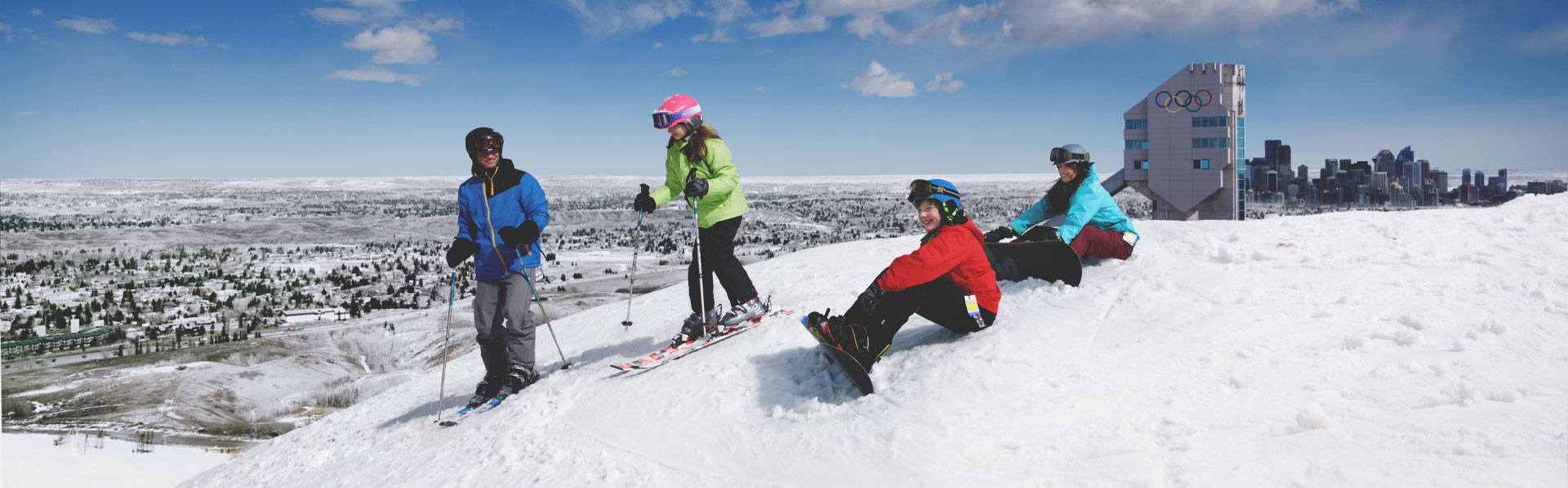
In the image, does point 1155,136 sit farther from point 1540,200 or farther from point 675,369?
point 675,369

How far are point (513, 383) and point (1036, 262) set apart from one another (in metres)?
4.39

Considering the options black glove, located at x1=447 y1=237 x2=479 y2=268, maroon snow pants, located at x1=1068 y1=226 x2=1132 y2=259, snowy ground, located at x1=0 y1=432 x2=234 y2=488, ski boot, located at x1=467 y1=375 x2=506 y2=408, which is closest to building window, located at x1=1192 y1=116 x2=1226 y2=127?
maroon snow pants, located at x1=1068 y1=226 x2=1132 y2=259

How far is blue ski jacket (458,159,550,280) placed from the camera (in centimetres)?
577

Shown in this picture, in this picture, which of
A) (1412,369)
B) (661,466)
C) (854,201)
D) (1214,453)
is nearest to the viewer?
(1214,453)

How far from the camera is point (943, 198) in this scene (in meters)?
4.80

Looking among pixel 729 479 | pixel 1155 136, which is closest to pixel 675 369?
pixel 729 479

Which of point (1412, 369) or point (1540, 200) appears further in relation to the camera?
point (1540, 200)

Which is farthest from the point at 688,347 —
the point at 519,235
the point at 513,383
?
the point at 519,235

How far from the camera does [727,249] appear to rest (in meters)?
6.30

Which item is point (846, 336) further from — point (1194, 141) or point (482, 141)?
point (1194, 141)

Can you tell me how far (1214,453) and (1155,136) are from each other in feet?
81.7

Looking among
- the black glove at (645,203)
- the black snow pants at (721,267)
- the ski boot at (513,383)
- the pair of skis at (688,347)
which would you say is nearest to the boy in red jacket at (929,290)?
the pair of skis at (688,347)

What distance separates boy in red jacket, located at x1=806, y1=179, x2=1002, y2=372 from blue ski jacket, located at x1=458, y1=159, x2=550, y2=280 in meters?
2.48

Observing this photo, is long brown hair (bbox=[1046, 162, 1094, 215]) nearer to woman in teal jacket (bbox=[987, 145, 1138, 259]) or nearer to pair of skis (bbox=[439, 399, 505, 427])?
woman in teal jacket (bbox=[987, 145, 1138, 259])
